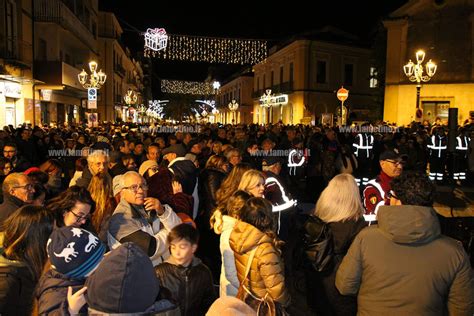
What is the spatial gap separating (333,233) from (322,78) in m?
38.9

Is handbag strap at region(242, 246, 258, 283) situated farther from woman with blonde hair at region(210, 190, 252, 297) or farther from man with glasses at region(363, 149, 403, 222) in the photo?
man with glasses at region(363, 149, 403, 222)

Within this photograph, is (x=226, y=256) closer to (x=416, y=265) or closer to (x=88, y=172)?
(x=416, y=265)

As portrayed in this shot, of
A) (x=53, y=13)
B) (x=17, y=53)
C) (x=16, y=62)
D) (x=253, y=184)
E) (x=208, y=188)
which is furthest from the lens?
(x=53, y=13)

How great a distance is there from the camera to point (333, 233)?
398cm

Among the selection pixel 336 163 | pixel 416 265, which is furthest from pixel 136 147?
pixel 416 265

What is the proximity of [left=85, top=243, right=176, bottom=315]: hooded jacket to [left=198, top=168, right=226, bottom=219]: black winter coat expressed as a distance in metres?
3.85

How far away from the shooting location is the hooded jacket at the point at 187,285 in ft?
10.2

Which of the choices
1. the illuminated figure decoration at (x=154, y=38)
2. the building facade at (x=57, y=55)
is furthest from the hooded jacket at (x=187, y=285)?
the building facade at (x=57, y=55)

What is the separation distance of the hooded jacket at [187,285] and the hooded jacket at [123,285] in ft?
3.22

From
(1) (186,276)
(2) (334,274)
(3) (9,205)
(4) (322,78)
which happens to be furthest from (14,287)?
(4) (322,78)

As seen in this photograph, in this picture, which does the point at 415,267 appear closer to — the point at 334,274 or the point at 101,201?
the point at 334,274

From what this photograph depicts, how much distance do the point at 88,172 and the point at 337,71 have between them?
3837 cm

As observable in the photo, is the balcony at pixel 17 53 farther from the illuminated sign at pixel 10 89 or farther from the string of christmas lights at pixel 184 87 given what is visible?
the string of christmas lights at pixel 184 87

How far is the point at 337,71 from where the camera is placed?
4184 centimetres
